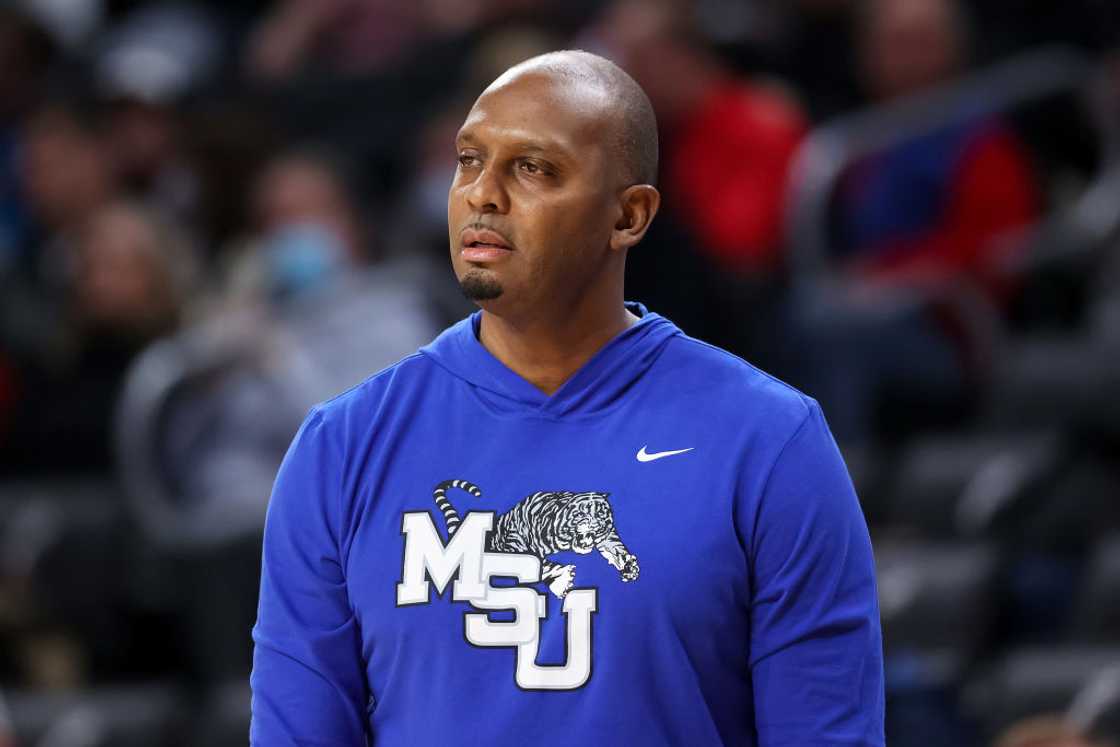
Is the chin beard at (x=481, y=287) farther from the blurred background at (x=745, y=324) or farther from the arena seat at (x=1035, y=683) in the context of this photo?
the arena seat at (x=1035, y=683)

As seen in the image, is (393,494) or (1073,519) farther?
(1073,519)

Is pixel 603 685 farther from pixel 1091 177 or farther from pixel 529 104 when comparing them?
pixel 1091 177

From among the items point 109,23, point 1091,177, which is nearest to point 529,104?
point 1091,177

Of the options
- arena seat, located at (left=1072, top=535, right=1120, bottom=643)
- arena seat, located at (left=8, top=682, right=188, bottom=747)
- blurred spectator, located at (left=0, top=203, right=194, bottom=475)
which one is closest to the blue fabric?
arena seat, located at (left=1072, top=535, right=1120, bottom=643)

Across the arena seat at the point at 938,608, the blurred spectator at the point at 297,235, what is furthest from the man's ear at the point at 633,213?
the blurred spectator at the point at 297,235

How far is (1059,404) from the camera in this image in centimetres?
585

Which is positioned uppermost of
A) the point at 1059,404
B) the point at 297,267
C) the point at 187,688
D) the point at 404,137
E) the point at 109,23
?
the point at 109,23

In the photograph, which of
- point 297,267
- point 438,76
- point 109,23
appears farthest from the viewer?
point 109,23

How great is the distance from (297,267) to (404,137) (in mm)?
1887

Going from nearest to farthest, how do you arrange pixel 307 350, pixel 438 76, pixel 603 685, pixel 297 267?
pixel 603 685 < pixel 307 350 < pixel 297 267 < pixel 438 76

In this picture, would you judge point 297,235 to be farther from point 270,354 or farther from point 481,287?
point 481,287

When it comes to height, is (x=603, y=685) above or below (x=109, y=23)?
below

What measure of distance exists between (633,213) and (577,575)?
468mm

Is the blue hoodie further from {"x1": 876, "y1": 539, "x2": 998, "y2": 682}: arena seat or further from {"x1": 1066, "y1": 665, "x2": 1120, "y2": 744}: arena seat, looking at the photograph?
{"x1": 876, "y1": 539, "x2": 998, "y2": 682}: arena seat
